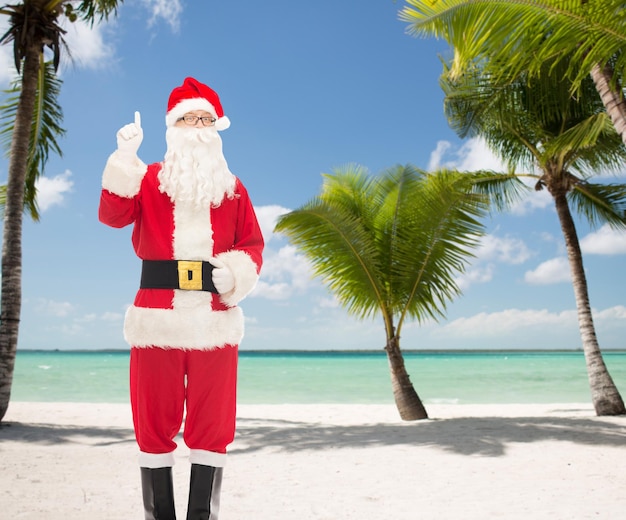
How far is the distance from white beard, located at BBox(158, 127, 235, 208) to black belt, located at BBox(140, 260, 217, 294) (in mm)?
290

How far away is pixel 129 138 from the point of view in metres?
2.53

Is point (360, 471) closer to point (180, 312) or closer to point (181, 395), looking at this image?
point (181, 395)

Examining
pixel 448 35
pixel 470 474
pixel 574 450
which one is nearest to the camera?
pixel 470 474

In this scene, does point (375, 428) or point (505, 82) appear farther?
point (505, 82)

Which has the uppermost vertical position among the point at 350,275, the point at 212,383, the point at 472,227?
the point at 472,227

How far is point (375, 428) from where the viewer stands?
736cm

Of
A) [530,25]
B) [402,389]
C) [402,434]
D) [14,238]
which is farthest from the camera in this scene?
[402,389]

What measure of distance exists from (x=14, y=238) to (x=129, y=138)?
18.9ft

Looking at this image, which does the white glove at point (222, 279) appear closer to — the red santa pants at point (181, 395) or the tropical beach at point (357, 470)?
the red santa pants at point (181, 395)

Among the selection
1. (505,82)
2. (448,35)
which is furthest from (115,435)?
(505,82)

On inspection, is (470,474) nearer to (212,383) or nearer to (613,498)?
(613,498)

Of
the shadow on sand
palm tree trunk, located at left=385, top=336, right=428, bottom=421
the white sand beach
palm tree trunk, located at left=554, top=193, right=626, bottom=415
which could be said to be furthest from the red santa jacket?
palm tree trunk, located at left=554, top=193, right=626, bottom=415

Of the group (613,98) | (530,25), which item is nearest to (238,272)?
(530,25)

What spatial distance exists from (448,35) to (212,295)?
383 centimetres
